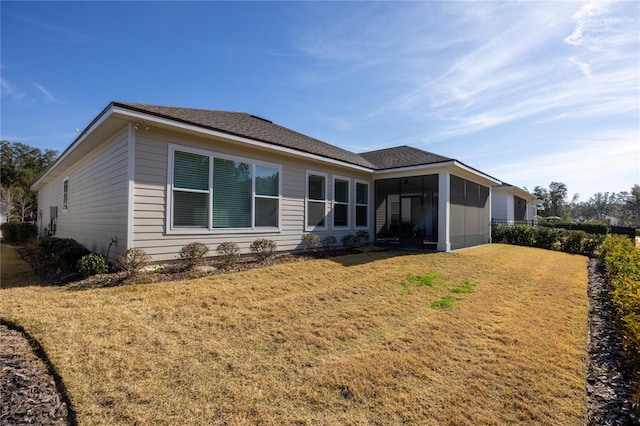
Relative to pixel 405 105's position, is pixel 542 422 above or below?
below

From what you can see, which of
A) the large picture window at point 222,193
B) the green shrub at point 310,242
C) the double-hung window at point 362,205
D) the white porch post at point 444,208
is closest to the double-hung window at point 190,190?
the large picture window at point 222,193

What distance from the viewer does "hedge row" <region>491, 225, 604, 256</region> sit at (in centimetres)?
1259

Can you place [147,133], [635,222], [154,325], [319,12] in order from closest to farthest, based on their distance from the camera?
1. [154,325]
2. [147,133]
3. [319,12]
4. [635,222]

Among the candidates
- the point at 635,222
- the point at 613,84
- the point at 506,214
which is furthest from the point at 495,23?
the point at 635,222

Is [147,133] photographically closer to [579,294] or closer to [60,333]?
[60,333]

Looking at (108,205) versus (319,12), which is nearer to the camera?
(108,205)

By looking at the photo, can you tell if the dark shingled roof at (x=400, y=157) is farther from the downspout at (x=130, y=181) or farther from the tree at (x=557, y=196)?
the tree at (x=557, y=196)

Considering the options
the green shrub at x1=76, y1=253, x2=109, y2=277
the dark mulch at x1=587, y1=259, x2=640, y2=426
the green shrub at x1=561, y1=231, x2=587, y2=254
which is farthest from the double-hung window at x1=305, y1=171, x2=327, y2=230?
the green shrub at x1=561, y1=231, x2=587, y2=254

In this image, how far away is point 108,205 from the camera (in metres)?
6.82

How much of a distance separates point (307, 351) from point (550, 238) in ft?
50.5

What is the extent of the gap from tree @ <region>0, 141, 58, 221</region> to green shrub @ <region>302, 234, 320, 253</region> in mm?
32204

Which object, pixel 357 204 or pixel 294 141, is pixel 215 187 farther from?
pixel 357 204

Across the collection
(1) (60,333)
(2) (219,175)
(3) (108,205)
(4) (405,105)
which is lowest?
(1) (60,333)

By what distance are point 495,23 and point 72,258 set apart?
1152 cm
